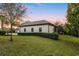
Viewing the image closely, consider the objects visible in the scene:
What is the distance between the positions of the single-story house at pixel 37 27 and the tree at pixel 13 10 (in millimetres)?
135

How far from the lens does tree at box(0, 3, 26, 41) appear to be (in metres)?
3.38

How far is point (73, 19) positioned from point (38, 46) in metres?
0.57

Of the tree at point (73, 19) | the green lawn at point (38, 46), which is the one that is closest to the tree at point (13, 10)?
the green lawn at point (38, 46)

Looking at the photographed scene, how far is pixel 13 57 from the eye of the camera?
3.32 m

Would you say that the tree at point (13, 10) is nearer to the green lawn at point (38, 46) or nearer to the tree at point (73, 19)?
the green lawn at point (38, 46)

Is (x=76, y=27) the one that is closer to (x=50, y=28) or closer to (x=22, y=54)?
(x=50, y=28)

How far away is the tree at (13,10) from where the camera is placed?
3.38 metres

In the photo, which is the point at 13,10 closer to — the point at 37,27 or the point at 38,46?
the point at 37,27

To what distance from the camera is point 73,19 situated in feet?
11.1

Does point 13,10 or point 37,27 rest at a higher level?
point 13,10

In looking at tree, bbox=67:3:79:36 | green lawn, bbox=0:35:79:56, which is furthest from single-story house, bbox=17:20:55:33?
tree, bbox=67:3:79:36

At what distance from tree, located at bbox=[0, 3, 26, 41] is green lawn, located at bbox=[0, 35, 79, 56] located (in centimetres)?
11

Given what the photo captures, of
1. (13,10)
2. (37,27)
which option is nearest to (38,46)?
(37,27)

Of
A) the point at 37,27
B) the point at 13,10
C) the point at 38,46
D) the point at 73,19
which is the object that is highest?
the point at 13,10
